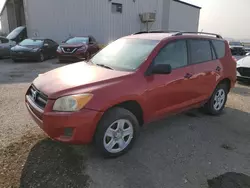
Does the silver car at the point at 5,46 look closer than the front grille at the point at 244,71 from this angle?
No

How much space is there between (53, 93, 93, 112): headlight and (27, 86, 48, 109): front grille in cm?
24

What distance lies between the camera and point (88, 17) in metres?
18.3

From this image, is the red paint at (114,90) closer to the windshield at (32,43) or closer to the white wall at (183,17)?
the windshield at (32,43)

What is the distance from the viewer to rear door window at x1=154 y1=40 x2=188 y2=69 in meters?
3.66

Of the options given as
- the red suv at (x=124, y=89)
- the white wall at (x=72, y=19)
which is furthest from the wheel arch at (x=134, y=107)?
the white wall at (x=72, y=19)

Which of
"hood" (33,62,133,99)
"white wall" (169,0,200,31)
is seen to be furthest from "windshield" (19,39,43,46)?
"white wall" (169,0,200,31)

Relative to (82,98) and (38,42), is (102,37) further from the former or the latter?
(82,98)

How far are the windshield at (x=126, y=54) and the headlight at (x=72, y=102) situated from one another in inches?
36.6

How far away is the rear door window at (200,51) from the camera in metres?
4.22

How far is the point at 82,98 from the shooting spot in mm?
2801

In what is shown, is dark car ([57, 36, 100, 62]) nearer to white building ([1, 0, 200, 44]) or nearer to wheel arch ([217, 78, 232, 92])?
white building ([1, 0, 200, 44])

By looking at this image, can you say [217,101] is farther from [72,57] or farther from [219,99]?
[72,57]

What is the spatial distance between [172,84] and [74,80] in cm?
154

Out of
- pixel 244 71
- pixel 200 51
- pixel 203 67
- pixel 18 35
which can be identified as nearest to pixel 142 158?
pixel 203 67
